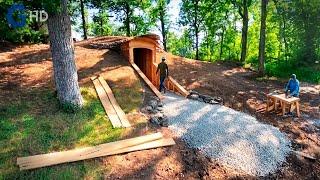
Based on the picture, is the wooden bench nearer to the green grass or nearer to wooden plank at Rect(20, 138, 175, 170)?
wooden plank at Rect(20, 138, 175, 170)

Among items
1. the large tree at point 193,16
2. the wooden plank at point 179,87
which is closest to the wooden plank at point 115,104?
the wooden plank at point 179,87

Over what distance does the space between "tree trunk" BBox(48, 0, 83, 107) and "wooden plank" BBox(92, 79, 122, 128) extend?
1.05m

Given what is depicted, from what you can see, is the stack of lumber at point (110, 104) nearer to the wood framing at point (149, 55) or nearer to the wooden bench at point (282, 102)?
the wood framing at point (149, 55)

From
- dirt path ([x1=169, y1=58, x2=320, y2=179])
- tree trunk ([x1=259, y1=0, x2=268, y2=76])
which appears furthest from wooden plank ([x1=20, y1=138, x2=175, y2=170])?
tree trunk ([x1=259, y1=0, x2=268, y2=76])

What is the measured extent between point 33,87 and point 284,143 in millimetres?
9509

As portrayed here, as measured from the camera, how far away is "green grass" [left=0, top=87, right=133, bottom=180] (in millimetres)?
Result: 8141

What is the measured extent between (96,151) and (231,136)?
4580 millimetres

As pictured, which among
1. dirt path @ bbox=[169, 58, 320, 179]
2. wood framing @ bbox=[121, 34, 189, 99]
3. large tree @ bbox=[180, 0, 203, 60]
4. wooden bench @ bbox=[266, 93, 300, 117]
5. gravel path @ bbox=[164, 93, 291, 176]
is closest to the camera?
gravel path @ bbox=[164, 93, 291, 176]

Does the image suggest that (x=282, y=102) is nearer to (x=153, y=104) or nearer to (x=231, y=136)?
(x=231, y=136)

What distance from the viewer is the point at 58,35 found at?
1044 centimetres

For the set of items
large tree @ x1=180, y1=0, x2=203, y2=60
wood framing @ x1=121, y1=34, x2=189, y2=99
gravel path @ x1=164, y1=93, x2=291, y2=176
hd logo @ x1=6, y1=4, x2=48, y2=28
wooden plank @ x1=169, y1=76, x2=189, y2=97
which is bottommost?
gravel path @ x1=164, y1=93, x2=291, y2=176

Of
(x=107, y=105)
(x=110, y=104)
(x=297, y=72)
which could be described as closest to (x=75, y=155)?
(x=107, y=105)

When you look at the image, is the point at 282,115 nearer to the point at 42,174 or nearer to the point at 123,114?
the point at 123,114

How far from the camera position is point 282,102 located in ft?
44.5
